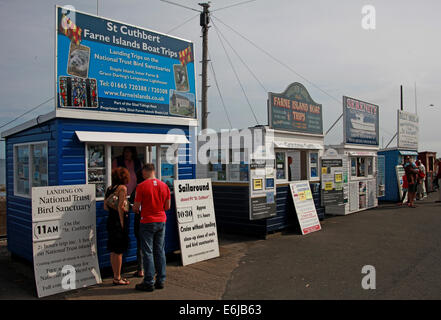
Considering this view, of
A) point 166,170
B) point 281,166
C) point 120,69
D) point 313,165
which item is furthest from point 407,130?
point 120,69

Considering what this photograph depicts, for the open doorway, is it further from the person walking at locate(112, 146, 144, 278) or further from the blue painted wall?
the person walking at locate(112, 146, 144, 278)

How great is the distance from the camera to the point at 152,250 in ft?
18.4

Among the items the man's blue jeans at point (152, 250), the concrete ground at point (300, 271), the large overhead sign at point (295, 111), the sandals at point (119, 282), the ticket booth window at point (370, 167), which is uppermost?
the large overhead sign at point (295, 111)

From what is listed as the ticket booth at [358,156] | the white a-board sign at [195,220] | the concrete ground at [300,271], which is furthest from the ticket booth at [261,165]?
the ticket booth at [358,156]

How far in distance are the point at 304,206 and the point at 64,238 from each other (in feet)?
21.0

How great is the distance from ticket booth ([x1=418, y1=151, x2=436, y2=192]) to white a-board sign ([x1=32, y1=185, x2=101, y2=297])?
62.4 ft

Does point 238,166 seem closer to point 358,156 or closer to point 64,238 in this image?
point 64,238

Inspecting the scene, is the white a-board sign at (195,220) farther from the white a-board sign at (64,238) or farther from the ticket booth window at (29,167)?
the ticket booth window at (29,167)

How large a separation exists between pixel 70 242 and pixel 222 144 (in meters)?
4.95

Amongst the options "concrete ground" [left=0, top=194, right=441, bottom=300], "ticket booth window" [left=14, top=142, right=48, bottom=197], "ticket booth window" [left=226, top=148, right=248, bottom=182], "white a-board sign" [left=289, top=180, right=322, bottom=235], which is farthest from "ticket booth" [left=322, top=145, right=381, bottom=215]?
"ticket booth window" [left=14, top=142, right=48, bottom=197]

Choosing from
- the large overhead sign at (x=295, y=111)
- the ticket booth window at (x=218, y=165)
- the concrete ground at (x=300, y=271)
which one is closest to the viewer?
the concrete ground at (x=300, y=271)

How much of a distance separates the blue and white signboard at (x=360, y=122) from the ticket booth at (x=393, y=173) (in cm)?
202

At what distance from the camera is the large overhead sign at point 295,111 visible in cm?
950

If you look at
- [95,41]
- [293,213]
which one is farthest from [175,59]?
[293,213]
